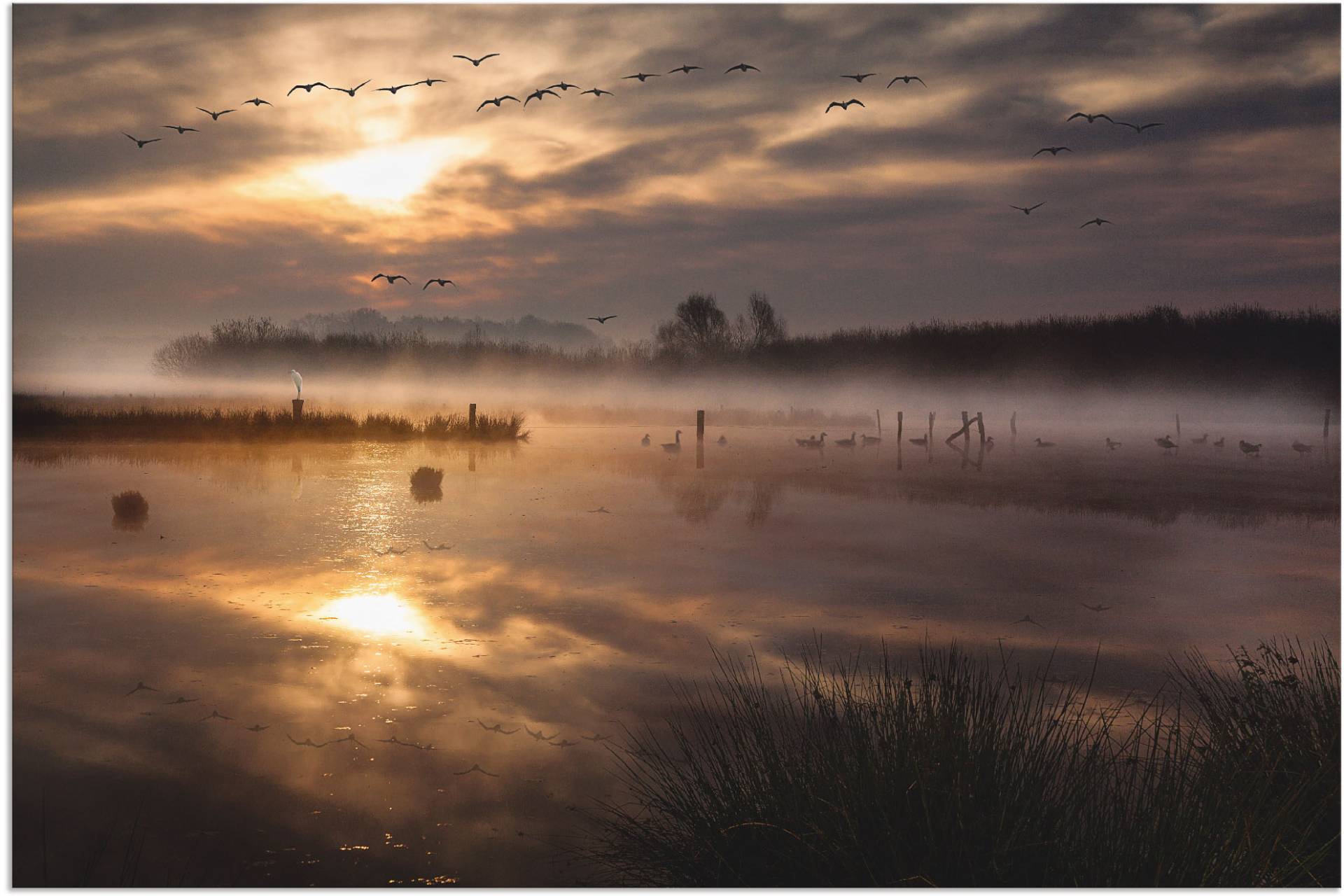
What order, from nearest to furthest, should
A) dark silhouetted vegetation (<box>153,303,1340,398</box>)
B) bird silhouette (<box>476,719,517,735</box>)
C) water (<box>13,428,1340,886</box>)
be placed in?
water (<box>13,428,1340,886</box>) → bird silhouette (<box>476,719,517,735</box>) → dark silhouetted vegetation (<box>153,303,1340,398</box>)

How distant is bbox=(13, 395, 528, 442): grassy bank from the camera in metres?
28.9

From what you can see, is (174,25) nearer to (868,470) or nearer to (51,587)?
(51,587)

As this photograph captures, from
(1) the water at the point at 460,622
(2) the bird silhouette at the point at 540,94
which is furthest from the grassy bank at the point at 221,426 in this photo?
(2) the bird silhouette at the point at 540,94

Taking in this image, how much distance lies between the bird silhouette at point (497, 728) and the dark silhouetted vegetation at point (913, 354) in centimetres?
4081

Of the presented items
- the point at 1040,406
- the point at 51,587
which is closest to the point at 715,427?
the point at 1040,406

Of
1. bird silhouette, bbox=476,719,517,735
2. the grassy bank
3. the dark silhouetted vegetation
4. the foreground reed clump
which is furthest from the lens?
the dark silhouetted vegetation

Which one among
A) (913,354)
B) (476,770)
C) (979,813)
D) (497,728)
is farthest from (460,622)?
(913,354)

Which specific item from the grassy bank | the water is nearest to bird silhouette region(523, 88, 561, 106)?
the water

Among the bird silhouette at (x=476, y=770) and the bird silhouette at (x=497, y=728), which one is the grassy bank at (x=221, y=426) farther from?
the bird silhouette at (x=476, y=770)

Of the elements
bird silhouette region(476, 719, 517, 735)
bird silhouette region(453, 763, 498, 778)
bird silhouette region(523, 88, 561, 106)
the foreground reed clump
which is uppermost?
bird silhouette region(523, 88, 561, 106)

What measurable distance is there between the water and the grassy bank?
839cm

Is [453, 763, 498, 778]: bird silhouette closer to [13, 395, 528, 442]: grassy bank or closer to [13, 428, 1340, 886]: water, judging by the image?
[13, 428, 1340, 886]: water

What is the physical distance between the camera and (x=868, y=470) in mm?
28062

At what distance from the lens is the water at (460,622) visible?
4664mm
